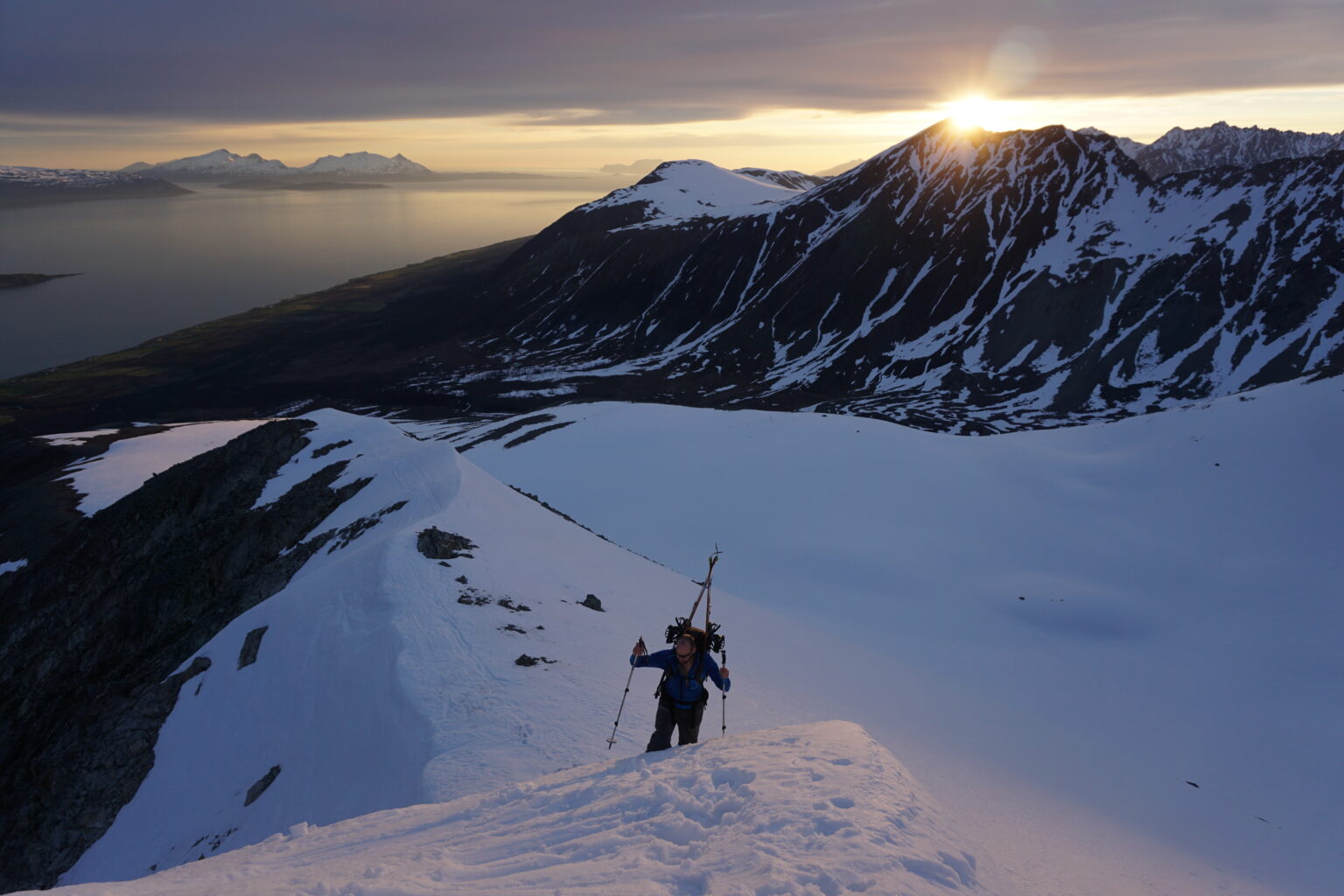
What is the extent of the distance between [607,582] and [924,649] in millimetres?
10836

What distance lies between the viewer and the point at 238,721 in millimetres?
17078

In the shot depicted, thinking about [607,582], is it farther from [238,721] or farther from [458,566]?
[238,721]

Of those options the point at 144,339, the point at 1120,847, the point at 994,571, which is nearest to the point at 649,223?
the point at 144,339

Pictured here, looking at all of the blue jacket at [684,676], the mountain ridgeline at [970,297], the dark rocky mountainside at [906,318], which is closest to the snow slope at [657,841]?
the blue jacket at [684,676]

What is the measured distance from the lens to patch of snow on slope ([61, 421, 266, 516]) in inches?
2072

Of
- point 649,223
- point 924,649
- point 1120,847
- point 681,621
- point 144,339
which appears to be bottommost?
point 144,339

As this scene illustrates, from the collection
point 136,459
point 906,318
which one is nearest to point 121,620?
point 136,459

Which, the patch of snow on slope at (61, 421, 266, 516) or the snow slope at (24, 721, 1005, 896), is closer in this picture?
the snow slope at (24, 721, 1005, 896)

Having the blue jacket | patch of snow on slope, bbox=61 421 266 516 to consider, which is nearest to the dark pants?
the blue jacket

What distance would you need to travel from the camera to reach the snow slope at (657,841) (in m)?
7.03

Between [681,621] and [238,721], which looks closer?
[681,621]

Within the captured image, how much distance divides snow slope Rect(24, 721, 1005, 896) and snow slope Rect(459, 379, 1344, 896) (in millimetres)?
3848

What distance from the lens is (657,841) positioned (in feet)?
25.6

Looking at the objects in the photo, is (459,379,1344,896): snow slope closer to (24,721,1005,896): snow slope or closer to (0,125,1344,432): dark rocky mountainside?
(24,721,1005,896): snow slope
